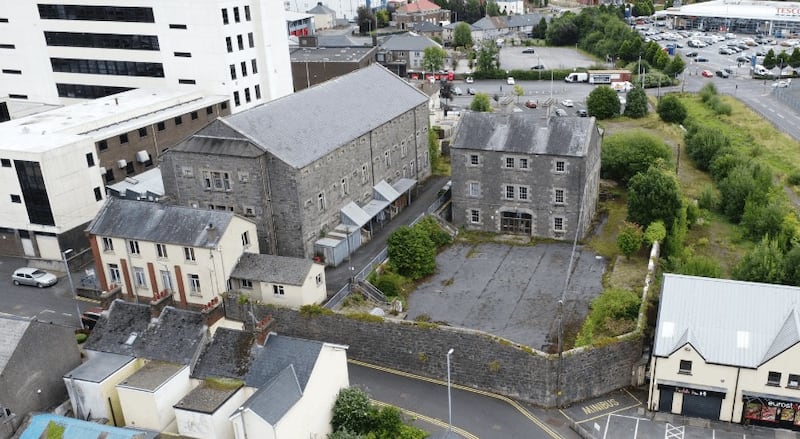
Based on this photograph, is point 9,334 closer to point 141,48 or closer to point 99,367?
point 99,367

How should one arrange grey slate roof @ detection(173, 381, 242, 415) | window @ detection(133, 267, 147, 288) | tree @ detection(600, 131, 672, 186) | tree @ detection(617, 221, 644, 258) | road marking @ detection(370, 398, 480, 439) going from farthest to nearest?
tree @ detection(600, 131, 672, 186), tree @ detection(617, 221, 644, 258), window @ detection(133, 267, 147, 288), road marking @ detection(370, 398, 480, 439), grey slate roof @ detection(173, 381, 242, 415)

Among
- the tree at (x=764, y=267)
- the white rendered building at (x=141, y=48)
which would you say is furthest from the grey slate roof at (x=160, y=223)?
the tree at (x=764, y=267)

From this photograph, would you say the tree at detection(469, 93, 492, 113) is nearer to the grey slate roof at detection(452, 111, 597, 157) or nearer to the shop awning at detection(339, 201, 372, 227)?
the grey slate roof at detection(452, 111, 597, 157)

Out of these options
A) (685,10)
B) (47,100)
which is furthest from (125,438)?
(685,10)

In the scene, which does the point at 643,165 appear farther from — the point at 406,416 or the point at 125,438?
the point at 125,438

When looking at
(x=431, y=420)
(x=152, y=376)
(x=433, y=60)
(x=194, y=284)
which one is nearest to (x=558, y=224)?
(x=431, y=420)

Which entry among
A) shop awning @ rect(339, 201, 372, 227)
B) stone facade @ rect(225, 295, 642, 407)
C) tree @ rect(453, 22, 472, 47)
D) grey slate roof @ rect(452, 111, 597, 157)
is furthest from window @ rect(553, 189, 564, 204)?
tree @ rect(453, 22, 472, 47)
